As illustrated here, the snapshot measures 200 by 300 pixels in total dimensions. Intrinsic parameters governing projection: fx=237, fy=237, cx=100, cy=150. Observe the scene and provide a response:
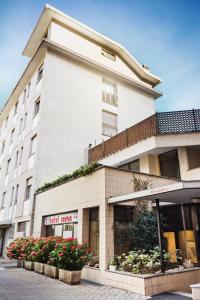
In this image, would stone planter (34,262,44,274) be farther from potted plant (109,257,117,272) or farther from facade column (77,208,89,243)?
potted plant (109,257,117,272)

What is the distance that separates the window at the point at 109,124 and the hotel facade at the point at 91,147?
0.32 feet

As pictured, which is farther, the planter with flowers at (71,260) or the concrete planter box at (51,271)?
the concrete planter box at (51,271)

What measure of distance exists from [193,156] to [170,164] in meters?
1.40

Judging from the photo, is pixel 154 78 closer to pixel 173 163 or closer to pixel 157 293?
pixel 173 163

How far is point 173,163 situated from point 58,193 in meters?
6.86

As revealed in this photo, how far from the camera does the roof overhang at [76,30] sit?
65.5 feet

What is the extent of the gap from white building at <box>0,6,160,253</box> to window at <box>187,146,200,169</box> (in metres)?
8.26

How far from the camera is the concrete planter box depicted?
914 cm

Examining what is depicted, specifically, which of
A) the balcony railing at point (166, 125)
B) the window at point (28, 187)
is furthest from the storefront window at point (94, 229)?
the window at point (28, 187)

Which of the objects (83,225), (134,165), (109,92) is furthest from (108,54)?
(83,225)

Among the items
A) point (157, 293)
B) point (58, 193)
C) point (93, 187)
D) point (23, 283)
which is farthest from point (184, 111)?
point (23, 283)

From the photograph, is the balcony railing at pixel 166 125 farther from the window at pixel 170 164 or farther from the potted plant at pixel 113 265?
the potted plant at pixel 113 265

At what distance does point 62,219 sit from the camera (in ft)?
40.9

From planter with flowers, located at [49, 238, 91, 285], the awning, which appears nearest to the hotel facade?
the awning
